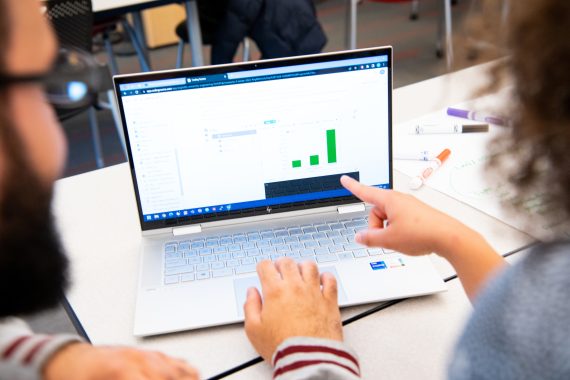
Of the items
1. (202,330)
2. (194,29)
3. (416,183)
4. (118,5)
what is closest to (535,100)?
(202,330)

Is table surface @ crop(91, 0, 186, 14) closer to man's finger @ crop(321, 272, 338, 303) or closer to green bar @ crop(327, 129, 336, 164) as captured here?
green bar @ crop(327, 129, 336, 164)

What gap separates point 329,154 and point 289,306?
317mm

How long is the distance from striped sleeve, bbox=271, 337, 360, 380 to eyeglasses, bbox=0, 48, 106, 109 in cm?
39

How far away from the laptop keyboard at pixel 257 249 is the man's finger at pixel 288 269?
0.07 m

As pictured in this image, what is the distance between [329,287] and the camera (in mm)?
801

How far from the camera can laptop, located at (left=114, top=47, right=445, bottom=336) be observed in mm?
876

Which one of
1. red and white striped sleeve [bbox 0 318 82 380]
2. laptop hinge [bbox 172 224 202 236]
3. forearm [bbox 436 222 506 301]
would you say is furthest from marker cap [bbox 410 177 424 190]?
red and white striped sleeve [bbox 0 318 82 380]

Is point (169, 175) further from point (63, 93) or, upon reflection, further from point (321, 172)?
point (63, 93)

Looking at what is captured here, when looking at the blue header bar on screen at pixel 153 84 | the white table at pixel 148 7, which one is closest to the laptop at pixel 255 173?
the blue header bar on screen at pixel 153 84

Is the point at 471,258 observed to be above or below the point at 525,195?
below

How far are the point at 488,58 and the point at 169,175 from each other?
0.56 metres

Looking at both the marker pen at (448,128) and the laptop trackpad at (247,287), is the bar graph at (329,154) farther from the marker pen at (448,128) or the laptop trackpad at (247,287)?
the marker pen at (448,128)

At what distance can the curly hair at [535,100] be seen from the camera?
0.44 metres

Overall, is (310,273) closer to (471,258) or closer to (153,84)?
(471,258)
